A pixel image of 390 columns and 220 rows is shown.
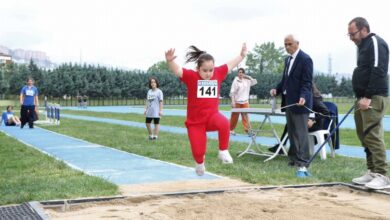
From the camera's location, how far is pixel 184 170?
26.0ft

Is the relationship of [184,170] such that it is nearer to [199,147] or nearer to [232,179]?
[232,179]

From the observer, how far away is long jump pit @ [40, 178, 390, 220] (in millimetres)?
4805

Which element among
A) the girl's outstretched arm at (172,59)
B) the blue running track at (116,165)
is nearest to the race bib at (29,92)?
the blue running track at (116,165)

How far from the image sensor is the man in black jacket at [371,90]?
638 centimetres

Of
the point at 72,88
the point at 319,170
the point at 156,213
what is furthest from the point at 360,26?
the point at 72,88

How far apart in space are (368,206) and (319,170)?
2476mm

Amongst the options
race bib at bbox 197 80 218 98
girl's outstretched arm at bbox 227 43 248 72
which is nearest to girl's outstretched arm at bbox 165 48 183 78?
race bib at bbox 197 80 218 98

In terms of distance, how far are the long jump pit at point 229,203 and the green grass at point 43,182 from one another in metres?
0.40

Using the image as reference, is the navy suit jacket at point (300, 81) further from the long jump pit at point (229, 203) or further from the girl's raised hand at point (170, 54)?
the girl's raised hand at point (170, 54)

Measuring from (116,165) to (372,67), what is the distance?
4.52 m

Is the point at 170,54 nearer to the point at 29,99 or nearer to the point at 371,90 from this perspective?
the point at 371,90

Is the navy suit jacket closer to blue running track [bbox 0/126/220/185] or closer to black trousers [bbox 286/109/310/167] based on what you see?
black trousers [bbox 286/109/310/167]

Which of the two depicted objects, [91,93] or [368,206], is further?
[91,93]

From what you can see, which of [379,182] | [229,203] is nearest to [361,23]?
[379,182]
